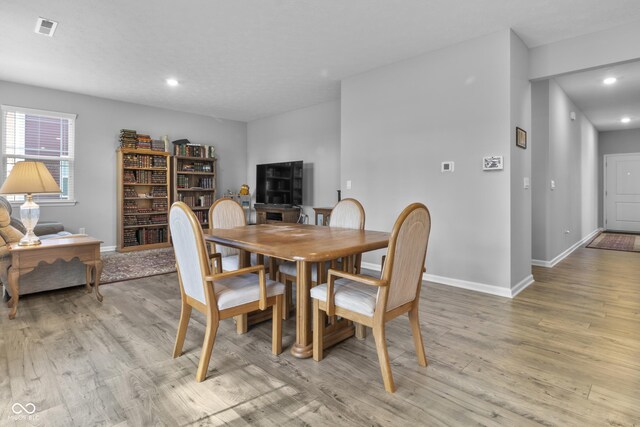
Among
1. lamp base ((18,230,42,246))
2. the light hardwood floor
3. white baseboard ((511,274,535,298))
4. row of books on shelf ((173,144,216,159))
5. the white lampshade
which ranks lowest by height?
the light hardwood floor

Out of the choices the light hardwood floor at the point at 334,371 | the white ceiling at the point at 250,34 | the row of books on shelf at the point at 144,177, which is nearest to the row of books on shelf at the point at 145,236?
the row of books on shelf at the point at 144,177

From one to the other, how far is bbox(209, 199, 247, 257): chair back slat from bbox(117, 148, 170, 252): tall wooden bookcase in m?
3.47

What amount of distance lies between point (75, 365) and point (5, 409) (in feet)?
1.37

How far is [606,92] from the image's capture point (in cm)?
531

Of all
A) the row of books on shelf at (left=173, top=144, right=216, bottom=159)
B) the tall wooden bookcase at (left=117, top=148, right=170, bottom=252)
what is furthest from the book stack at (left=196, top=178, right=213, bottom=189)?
the tall wooden bookcase at (left=117, top=148, right=170, bottom=252)

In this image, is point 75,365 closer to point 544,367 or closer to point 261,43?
point 544,367

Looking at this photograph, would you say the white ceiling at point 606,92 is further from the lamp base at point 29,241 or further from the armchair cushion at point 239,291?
the lamp base at point 29,241

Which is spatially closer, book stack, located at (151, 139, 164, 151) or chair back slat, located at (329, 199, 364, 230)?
chair back slat, located at (329, 199, 364, 230)

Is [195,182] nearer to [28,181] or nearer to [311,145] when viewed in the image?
[311,145]

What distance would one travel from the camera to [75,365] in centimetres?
199

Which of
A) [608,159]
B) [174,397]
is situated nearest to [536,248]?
[174,397]

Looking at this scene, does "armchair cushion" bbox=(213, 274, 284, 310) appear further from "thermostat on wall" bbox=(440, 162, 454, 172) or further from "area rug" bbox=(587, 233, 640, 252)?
"area rug" bbox=(587, 233, 640, 252)

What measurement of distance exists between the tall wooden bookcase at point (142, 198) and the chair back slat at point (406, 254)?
17.6 feet

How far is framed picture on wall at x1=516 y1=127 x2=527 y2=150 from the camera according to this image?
11.4 feet
